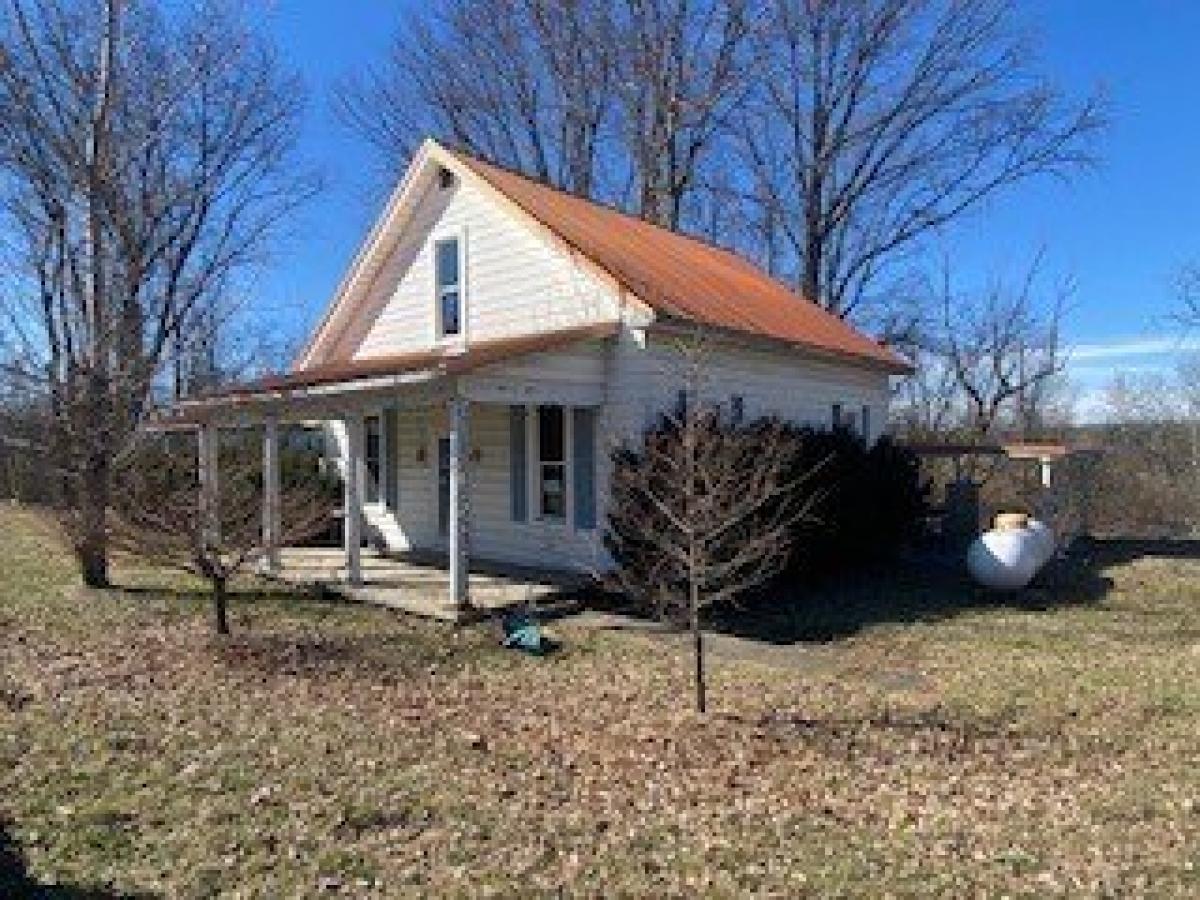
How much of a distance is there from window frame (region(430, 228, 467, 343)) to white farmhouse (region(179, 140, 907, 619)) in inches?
1.2

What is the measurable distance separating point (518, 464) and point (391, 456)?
12.1 ft

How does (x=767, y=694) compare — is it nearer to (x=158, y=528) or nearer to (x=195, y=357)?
(x=158, y=528)

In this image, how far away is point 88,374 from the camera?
13.5 m

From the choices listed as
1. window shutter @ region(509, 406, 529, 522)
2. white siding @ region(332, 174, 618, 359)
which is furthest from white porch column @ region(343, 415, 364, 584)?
white siding @ region(332, 174, 618, 359)

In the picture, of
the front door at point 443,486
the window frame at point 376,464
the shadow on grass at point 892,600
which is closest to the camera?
the shadow on grass at point 892,600

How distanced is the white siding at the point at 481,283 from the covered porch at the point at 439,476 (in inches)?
44.3

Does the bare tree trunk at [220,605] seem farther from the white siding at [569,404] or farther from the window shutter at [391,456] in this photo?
the window shutter at [391,456]

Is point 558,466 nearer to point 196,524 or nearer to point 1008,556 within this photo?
point 196,524

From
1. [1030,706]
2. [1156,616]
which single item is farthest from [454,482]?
[1156,616]

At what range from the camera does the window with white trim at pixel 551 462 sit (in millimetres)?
14820

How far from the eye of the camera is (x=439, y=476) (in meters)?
17.0

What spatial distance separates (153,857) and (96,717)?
9.83 ft

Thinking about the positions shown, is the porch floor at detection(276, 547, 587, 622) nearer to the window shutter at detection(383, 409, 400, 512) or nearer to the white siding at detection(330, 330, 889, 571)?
the white siding at detection(330, 330, 889, 571)

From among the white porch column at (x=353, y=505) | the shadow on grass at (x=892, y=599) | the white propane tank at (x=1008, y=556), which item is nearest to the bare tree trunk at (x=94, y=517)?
the white porch column at (x=353, y=505)
